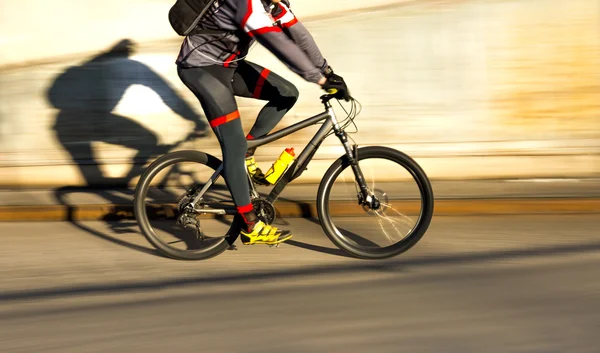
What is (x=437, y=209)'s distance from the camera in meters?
6.84

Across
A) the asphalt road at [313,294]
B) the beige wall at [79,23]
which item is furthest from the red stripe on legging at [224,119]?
the beige wall at [79,23]

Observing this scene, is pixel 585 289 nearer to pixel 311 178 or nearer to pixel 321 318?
pixel 321 318

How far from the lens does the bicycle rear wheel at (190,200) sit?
18.9 ft

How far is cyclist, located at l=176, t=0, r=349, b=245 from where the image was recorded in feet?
17.3

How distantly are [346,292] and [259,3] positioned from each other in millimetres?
1678

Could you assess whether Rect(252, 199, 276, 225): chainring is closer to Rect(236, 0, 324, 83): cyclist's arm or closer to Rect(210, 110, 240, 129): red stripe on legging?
Rect(210, 110, 240, 129): red stripe on legging

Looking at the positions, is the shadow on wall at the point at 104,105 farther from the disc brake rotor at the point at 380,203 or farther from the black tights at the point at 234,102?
the disc brake rotor at the point at 380,203

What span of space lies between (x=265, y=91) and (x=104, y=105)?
269 cm

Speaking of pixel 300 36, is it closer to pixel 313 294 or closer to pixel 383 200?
pixel 383 200

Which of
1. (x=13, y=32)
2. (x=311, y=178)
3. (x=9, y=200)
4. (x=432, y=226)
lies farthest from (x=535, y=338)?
(x=13, y=32)

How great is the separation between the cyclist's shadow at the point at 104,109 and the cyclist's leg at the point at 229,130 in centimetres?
241

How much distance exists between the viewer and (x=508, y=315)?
4.65 meters

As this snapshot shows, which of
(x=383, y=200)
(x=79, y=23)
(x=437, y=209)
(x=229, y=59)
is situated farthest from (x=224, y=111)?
(x=79, y=23)

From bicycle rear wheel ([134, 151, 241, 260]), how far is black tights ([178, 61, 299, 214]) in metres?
0.16
